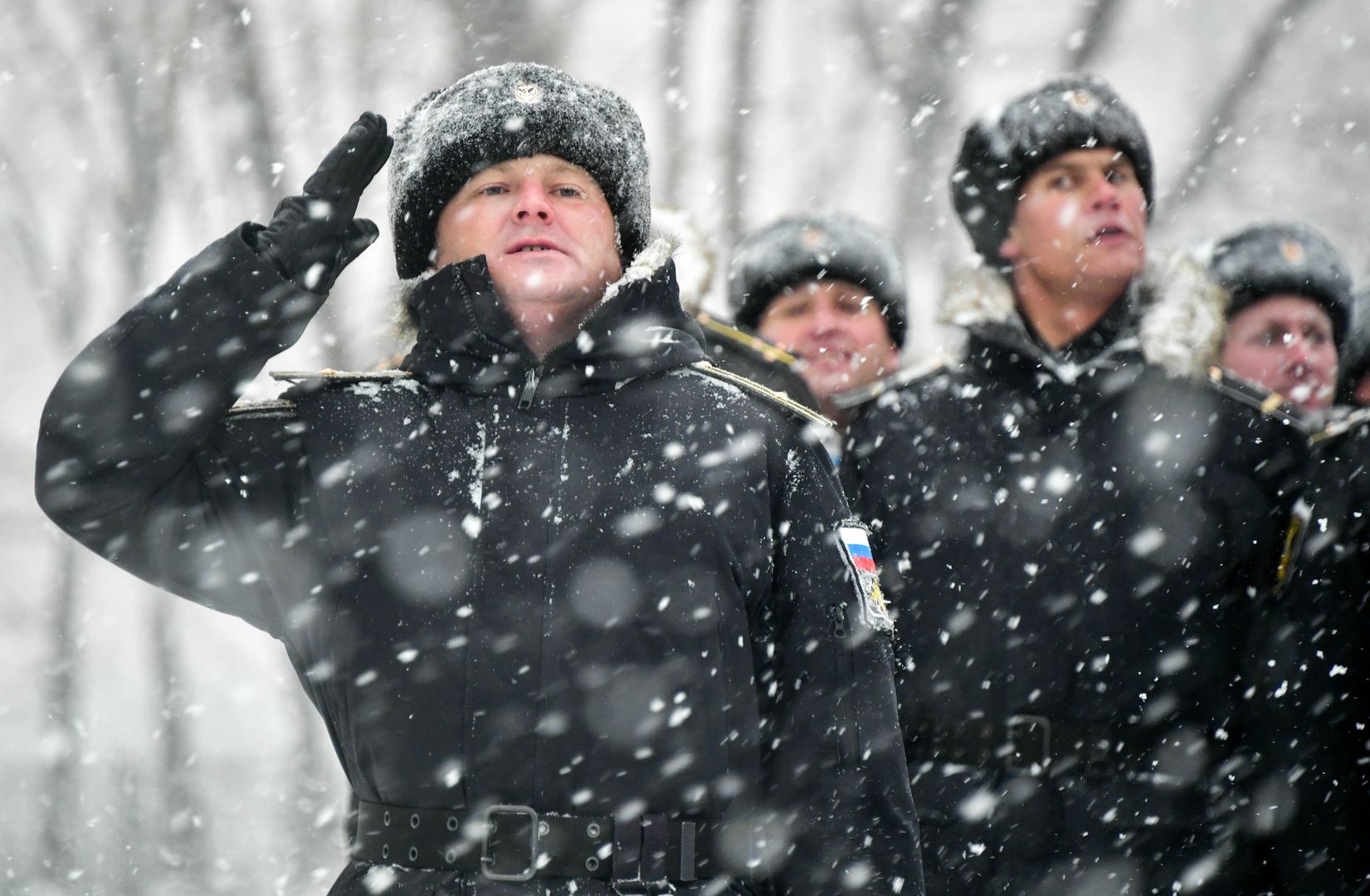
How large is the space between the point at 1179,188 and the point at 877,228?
5757mm

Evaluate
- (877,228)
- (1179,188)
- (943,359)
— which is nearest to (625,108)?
(943,359)

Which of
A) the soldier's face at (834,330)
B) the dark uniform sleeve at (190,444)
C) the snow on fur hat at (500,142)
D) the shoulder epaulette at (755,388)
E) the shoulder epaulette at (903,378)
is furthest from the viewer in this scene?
the soldier's face at (834,330)

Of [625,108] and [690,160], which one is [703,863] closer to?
[625,108]

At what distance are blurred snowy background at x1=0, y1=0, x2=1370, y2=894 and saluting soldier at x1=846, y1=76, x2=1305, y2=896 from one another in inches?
239

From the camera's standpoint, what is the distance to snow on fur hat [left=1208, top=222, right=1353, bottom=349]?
495 centimetres

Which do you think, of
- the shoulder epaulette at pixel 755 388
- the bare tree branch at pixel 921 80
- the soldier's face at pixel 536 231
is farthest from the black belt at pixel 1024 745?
the bare tree branch at pixel 921 80

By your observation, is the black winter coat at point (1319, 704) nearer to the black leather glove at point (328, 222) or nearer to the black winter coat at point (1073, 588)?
the black winter coat at point (1073, 588)

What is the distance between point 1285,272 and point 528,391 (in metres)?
3.01

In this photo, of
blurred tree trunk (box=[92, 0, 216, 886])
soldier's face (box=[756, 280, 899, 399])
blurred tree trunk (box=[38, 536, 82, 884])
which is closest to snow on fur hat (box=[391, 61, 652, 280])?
soldier's face (box=[756, 280, 899, 399])

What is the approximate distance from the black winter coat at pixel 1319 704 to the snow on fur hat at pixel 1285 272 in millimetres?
1029

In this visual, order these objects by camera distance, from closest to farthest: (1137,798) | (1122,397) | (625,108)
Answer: (625,108) → (1137,798) → (1122,397)

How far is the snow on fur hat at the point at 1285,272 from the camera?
495 centimetres

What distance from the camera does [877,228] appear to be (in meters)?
5.51

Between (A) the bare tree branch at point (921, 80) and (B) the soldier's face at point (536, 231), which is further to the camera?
(A) the bare tree branch at point (921, 80)
